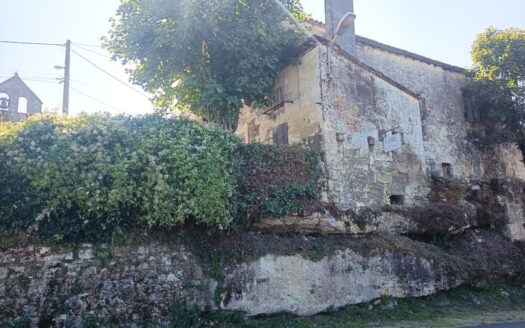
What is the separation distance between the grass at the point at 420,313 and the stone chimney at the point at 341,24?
861 cm

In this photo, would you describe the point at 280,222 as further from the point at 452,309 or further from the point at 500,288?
the point at 500,288

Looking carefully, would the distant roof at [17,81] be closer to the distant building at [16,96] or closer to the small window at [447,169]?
the distant building at [16,96]

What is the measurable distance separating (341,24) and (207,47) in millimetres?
5014

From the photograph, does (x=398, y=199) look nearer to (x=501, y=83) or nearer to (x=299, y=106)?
(x=299, y=106)

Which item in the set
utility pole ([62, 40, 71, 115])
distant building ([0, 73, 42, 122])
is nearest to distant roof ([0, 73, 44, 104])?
distant building ([0, 73, 42, 122])

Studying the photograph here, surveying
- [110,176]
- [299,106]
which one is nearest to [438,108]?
[299,106]

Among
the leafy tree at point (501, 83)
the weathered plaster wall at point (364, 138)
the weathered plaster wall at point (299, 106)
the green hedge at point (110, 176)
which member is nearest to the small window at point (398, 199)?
the weathered plaster wall at point (364, 138)

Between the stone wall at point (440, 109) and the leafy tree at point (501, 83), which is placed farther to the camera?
the leafy tree at point (501, 83)

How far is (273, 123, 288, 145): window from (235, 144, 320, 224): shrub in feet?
6.87

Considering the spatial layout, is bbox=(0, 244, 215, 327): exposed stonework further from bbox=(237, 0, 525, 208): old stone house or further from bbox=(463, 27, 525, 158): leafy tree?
bbox=(463, 27, 525, 158): leafy tree

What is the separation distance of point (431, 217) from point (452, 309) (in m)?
2.83

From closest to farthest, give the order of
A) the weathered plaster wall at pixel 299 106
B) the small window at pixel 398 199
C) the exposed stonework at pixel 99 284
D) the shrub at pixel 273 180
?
the exposed stonework at pixel 99 284 → the shrub at pixel 273 180 → the weathered plaster wall at pixel 299 106 → the small window at pixel 398 199

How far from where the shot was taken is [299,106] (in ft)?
42.2

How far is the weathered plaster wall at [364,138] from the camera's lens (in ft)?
39.2
